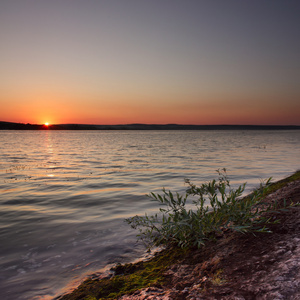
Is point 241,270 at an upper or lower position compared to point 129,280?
upper

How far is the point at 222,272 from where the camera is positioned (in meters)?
3.23

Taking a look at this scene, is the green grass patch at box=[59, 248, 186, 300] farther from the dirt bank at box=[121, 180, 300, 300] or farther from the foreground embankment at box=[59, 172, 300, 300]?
the dirt bank at box=[121, 180, 300, 300]

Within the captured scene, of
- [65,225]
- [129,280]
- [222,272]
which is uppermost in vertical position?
[222,272]

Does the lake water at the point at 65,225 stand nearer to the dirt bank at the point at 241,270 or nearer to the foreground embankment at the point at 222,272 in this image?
the foreground embankment at the point at 222,272

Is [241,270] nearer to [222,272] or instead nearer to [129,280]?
[222,272]

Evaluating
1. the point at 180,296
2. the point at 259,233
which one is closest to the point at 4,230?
the point at 180,296

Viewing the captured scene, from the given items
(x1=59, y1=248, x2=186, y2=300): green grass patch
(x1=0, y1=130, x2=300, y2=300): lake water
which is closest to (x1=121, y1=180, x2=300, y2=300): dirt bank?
(x1=59, y1=248, x2=186, y2=300): green grass patch

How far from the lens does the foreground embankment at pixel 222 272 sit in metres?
2.78

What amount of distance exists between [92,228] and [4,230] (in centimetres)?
242

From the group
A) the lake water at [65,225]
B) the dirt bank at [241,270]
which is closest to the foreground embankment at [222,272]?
the dirt bank at [241,270]

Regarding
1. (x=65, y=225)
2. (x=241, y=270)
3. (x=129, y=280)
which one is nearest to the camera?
(x=241, y=270)

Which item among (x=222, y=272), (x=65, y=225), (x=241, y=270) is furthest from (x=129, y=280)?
(x=65, y=225)

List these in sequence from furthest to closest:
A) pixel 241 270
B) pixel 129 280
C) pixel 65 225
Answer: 1. pixel 65 225
2. pixel 129 280
3. pixel 241 270

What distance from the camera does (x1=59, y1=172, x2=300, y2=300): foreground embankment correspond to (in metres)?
2.78
